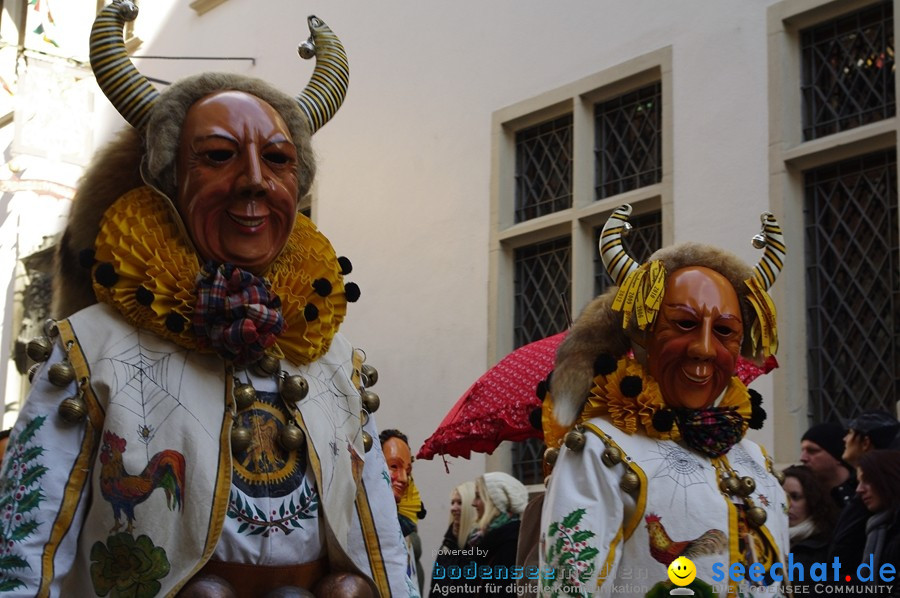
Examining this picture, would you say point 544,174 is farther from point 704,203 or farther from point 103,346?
point 103,346

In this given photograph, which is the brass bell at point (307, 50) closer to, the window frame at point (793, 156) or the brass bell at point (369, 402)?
the brass bell at point (369, 402)

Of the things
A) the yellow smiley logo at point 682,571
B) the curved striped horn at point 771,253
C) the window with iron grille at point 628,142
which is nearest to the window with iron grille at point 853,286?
the window with iron grille at point 628,142

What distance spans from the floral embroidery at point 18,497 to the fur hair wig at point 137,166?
1.65 feet

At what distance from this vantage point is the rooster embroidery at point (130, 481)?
3.54 metres

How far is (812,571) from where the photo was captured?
621cm

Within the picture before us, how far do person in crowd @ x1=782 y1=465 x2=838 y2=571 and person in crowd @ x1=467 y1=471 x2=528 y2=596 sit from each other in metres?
1.35

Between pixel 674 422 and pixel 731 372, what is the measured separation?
276 millimetres

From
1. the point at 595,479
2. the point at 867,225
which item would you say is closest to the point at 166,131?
the point at 595,479

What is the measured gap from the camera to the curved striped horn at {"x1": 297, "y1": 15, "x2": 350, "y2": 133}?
4.23 meters

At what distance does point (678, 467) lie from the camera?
492 cm

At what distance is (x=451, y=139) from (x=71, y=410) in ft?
26.1

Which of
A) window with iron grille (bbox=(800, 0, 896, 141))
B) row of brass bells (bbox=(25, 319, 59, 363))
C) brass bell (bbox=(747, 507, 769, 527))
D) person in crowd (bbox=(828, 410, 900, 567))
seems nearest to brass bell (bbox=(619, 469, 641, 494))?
brass bell (bbox=(747, 507, 769, 527))

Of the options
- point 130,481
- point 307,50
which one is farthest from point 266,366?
point 307,50

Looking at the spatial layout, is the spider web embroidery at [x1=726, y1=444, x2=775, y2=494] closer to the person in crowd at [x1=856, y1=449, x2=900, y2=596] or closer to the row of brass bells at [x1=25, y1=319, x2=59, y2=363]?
the person in crowd at [x1=856, y1=449, x2=900, y2=596]
